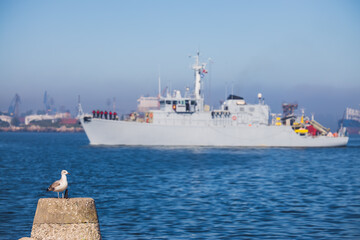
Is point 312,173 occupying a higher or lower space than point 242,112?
lower

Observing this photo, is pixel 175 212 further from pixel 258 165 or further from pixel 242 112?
pixel 242 112

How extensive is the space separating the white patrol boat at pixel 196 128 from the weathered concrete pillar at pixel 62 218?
61.8 m

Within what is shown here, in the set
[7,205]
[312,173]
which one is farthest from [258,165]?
[7,205]

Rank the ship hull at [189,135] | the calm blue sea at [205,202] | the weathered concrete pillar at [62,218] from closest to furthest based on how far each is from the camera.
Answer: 1. the weathered concrete pillar at [62,218]
2. the calm blue sea at [205,202]
3. the ship hull at [189,135]

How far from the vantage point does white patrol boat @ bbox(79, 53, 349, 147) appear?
73812mm

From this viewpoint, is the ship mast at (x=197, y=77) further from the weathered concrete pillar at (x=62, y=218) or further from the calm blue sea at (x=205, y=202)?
the weathered concrete pillar at (x=62, y=218)

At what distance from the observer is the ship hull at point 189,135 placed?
73.6 m

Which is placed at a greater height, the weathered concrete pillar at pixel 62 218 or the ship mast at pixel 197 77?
the ship mast at pixel 197 77

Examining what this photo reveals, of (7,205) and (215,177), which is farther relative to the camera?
(215,177)

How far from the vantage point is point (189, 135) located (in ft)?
243

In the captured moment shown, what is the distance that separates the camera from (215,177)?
1401 inches

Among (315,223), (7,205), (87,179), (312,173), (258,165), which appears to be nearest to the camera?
(315,223)

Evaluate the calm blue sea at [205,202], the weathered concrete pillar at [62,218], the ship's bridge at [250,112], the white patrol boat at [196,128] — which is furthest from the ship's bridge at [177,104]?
the weathered concrete pillar at [62,218]

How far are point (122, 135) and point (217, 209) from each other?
54.6 m
